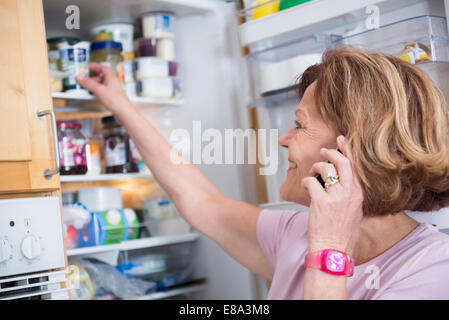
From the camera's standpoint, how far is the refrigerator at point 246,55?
119 cm

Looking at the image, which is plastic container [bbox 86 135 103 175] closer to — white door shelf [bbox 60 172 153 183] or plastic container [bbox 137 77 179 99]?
white door shelf [bbox 60 172 153 183]

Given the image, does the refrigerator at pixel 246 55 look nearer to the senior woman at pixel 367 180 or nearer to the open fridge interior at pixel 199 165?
the open fridge interior at pixel 199 165

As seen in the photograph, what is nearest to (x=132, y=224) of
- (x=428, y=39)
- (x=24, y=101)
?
(x=24, y=101)

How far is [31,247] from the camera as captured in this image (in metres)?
1.11

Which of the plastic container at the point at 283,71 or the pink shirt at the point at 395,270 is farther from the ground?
the plastic container at the point at 283,71

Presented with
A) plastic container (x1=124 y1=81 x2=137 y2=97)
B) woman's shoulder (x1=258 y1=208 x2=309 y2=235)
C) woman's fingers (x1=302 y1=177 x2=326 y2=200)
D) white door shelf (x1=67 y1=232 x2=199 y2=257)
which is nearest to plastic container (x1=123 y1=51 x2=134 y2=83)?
plastic container (x1=124 y1=81 x2=137 y2=97)

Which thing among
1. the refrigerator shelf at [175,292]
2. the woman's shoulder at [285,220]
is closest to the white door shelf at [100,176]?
the refrigerator shelf at [175,292]

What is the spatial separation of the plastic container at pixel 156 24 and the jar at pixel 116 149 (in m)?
0.28

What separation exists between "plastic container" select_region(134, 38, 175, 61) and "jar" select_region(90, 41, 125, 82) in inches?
3.0

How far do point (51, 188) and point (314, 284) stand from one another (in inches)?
24.1

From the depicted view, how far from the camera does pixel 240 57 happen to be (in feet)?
5.15

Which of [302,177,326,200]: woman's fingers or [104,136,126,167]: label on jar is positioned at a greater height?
[104,136,126,167]: label on jar

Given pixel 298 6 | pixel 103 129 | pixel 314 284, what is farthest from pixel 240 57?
pixel 314 284

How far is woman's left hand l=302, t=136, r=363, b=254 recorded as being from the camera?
3.00ft
